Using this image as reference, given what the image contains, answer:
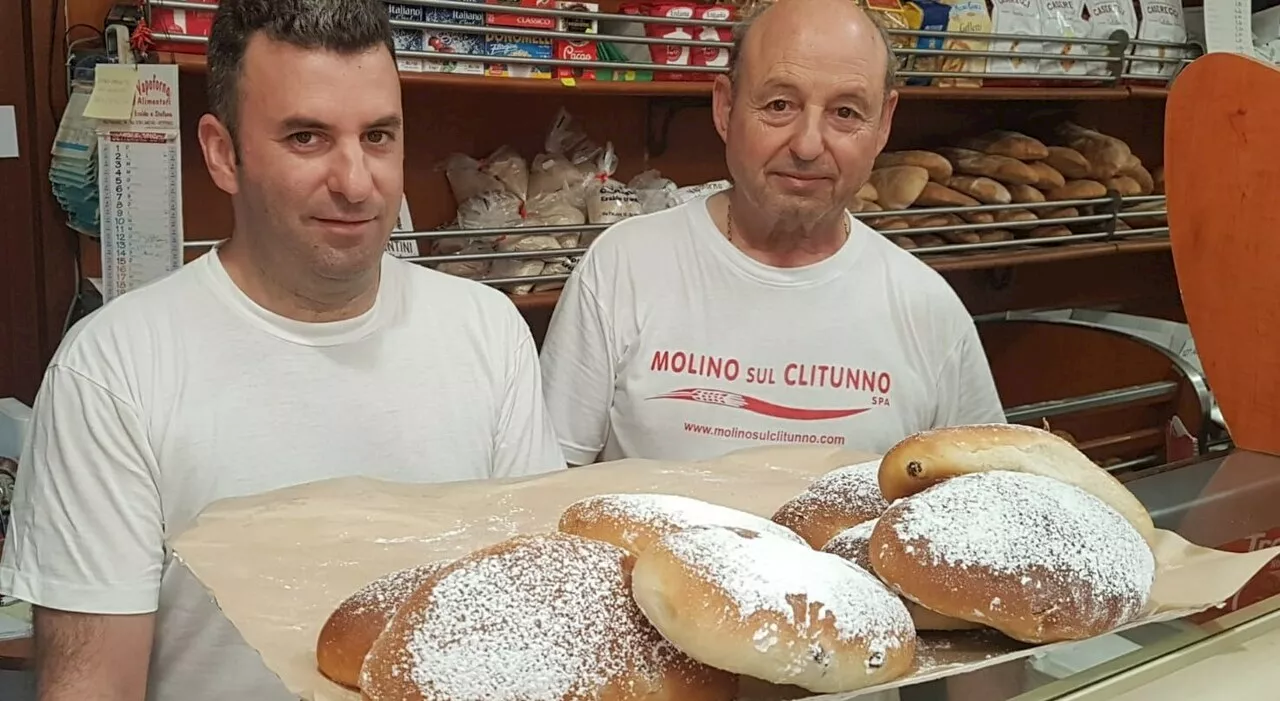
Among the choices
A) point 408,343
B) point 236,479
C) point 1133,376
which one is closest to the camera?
point 236,479

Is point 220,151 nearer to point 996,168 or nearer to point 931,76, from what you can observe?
point 931,76

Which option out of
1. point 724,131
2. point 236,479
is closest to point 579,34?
point 724,131

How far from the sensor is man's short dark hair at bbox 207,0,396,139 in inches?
44.3

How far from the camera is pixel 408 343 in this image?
127 centimetres

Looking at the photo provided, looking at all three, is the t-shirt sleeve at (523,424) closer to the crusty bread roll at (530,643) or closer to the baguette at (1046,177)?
the crusty bread roll at (530,643)

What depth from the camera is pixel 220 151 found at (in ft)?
3.87

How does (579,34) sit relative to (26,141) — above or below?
above

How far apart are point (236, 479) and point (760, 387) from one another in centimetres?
65

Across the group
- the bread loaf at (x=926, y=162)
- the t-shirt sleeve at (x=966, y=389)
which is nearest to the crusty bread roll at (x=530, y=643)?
the t-shirt sleeve at (x=966, y=389)

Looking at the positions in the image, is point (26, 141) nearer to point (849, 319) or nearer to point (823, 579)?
point (849, 319)

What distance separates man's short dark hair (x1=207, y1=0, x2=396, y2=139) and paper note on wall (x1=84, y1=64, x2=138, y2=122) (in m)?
0.49

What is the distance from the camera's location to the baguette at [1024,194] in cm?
255

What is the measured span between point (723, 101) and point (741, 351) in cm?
36

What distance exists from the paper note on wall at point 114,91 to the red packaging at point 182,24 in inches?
2.6
